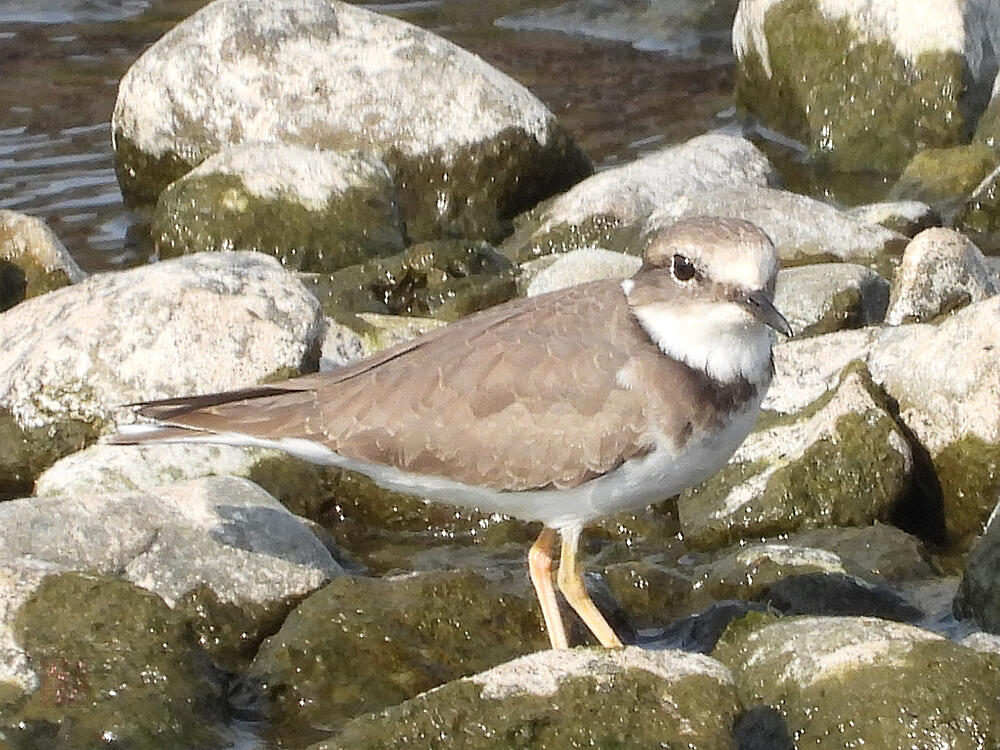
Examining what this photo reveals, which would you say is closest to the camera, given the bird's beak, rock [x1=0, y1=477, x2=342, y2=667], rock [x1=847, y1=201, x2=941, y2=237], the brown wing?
the bird's beak

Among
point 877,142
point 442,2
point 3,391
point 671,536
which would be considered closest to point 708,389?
point 671,536

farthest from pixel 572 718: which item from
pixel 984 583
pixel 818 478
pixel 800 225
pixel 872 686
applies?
pixel 800 225

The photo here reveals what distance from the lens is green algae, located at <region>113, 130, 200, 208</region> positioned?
12.5 meters

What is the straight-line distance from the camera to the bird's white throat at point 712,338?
234 inches

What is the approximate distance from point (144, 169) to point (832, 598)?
23.9 ft

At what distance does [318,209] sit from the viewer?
35.5ft

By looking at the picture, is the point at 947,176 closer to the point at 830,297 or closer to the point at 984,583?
the point at 830,297

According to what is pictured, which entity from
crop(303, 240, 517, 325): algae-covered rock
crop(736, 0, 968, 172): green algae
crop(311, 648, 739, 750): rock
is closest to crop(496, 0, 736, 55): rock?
crop(736, 0, 968, 172): green algae

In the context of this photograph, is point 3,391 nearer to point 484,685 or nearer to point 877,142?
point 484,685

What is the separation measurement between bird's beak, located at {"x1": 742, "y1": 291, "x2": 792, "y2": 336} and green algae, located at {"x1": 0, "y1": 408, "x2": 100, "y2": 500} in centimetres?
375

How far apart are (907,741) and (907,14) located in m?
8.65

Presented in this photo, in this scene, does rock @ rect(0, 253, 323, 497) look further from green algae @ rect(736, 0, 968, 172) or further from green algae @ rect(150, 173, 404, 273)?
green algae @ rect(736, 0, 968, 172)

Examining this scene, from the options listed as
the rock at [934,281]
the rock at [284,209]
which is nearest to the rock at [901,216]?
the rock at [934,281]

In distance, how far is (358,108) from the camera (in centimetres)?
1224
